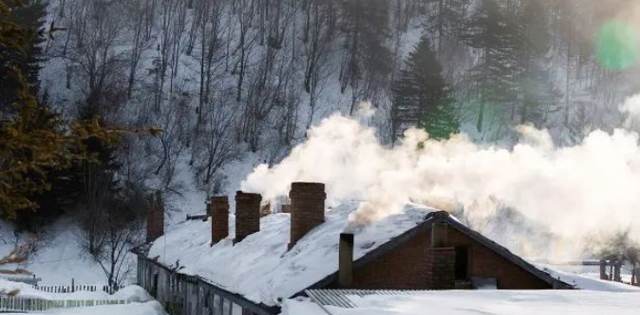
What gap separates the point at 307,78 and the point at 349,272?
48.0 m

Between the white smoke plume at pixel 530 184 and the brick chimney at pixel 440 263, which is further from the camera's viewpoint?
the white smoke plume at pixel 530 184

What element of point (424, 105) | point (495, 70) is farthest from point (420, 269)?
point (495, 70)

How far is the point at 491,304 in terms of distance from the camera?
28.3ft

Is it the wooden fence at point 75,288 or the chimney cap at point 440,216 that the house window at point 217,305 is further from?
the wooden fence at point 75,288

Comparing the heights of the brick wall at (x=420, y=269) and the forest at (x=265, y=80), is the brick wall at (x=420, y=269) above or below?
below

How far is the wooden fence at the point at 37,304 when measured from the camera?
81.8ft

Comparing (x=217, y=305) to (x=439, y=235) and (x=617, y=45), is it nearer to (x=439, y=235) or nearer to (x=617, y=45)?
(x=439, y=235)

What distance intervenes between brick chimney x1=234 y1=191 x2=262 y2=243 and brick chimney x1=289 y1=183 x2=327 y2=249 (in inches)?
131

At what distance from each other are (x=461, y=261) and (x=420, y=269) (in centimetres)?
127

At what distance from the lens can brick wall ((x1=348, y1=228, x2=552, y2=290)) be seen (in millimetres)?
13680

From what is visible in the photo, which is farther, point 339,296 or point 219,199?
point 219,199

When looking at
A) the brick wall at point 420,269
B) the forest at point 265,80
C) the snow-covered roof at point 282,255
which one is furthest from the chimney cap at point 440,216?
the forest at point 265,80

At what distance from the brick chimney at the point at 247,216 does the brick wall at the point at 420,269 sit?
6.21 metres

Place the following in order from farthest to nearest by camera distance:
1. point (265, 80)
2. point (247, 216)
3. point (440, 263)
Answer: point (265, 80)
point (247, 216)
point (440, 263)
